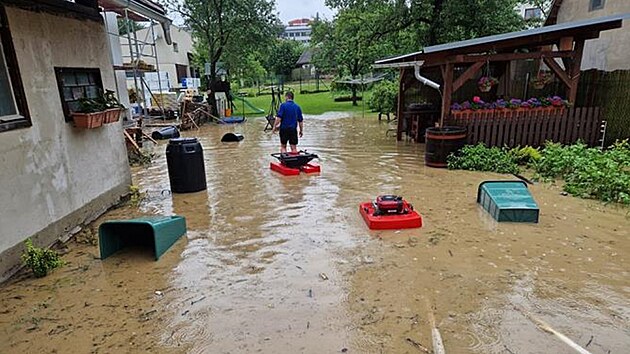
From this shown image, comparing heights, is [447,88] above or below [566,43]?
below

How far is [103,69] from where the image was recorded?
19.9ft

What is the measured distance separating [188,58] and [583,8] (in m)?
28.9

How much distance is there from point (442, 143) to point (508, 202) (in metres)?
3.20

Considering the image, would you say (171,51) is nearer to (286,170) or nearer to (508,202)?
(286,170)

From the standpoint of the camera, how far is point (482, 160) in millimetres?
7945

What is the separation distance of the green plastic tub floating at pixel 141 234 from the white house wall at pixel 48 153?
2.43 feet

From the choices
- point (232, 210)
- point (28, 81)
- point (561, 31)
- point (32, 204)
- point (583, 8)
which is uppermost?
point (583, 8)

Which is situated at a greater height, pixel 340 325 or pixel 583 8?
pixel 583 8

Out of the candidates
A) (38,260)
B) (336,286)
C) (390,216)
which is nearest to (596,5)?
(390,216)

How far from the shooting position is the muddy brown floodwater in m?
2.87

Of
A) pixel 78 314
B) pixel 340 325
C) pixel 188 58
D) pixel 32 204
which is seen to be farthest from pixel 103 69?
pixel 188 58

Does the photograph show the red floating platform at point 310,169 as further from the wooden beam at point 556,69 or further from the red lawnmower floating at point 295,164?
the wooden beam at point 556,69

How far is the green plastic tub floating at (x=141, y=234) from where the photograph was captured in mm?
4238

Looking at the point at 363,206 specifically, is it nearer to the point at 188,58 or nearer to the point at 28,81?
the point at 28,81
